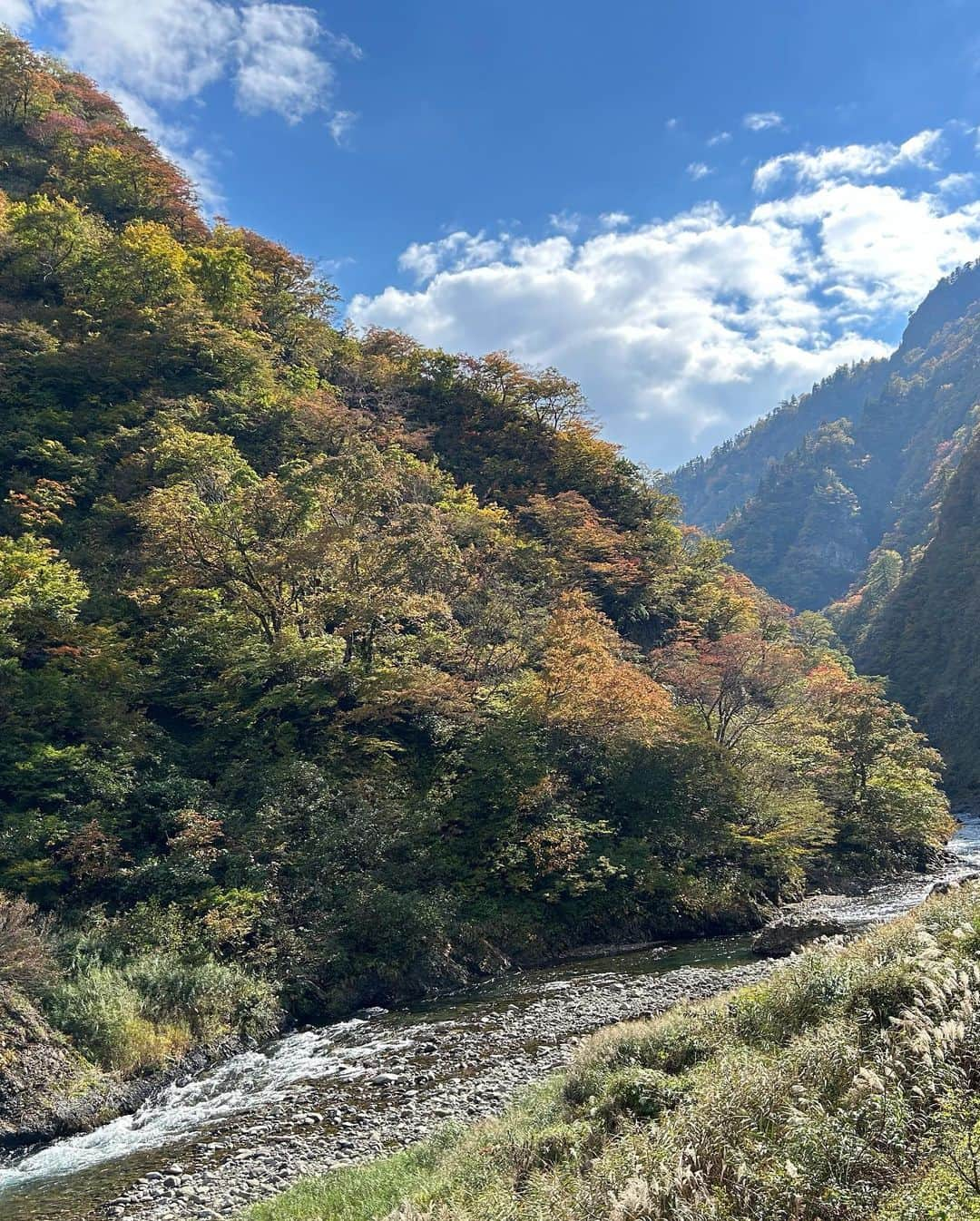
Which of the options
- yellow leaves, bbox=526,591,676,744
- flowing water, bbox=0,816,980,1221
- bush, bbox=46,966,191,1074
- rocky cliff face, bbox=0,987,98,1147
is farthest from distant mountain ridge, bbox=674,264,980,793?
rocky cliff face, bbox=0,987,98,1147

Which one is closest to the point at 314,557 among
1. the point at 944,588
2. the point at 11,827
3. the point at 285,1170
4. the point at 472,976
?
the point at 11,827

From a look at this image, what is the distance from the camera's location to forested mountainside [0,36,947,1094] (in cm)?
1559

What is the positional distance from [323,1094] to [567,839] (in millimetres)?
10754

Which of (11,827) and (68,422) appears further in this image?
(68,422)

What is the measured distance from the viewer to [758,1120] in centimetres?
572

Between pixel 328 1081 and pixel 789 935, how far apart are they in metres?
12.3

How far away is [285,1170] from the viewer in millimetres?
Answer: 9289

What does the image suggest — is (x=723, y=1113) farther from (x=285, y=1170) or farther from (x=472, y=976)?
(x=472, y=976)

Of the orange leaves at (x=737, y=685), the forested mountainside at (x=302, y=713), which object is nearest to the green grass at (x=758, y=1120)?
the forested mountainside at (x=302, y=713)

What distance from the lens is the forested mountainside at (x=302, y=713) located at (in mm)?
15594

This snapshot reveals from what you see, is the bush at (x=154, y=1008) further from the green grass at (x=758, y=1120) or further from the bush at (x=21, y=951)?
the green grass at (x=758, y=1120)

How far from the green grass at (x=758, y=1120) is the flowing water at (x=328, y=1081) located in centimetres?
267

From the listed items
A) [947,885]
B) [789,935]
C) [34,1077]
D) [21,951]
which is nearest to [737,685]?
[947,885]

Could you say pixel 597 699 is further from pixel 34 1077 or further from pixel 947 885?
pixel 34 1077
